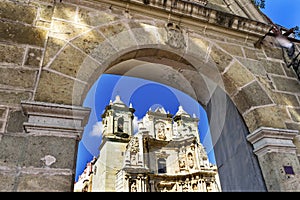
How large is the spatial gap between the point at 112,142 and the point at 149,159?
3.46 metres

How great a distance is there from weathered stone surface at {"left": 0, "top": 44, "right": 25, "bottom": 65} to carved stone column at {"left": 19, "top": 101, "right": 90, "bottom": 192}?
0.47 metres

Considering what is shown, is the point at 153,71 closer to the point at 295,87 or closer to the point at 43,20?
the point at 43,20

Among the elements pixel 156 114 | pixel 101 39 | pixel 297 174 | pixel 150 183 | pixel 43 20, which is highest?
pixel 156 114

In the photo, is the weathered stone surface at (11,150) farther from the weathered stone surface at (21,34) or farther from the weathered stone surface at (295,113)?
the weathered stone surface at (295,113)

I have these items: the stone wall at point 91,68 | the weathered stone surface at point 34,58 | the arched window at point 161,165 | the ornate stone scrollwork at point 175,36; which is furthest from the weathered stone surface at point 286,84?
the arched window at point 161,165

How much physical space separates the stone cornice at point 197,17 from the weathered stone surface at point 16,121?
55.6 inches

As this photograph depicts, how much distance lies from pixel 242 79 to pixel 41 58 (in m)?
1.91

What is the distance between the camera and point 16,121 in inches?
61.8

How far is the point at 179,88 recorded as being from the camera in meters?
3.40

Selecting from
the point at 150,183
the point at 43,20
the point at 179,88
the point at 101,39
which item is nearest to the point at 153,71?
the point at 179,88

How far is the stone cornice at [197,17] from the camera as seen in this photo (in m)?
2.50

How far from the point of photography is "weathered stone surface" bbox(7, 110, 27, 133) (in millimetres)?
1540

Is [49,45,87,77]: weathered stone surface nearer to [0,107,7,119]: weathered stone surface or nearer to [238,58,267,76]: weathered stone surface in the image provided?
[0,107,7,119]: weathered stone surface

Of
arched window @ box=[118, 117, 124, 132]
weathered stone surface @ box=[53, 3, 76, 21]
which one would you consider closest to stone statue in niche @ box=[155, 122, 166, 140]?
arched window @ box=[118, 117, 124, 132]
